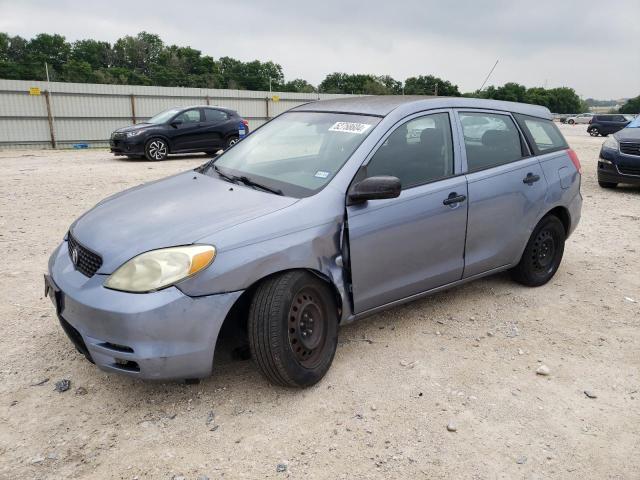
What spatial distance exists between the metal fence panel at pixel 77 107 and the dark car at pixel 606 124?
76.3ft

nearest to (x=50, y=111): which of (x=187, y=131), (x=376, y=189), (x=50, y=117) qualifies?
(x=50, y=117)

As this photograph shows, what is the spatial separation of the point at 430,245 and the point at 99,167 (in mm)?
10952

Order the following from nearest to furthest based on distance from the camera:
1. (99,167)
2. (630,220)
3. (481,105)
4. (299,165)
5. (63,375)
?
(63,375), (299,165), (481,105), (630,220), (99,167)

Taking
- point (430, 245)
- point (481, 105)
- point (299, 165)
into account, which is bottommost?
point (430, 245)

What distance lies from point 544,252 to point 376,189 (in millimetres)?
2387

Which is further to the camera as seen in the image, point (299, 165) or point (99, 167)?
point (99, 167)

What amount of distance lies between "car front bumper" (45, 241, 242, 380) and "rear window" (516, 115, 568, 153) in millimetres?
3119

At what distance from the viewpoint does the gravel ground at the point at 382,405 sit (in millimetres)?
2514

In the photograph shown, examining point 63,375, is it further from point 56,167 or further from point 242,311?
point 56,167

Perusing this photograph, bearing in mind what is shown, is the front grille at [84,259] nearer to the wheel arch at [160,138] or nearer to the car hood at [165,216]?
the car hood at [165,216]

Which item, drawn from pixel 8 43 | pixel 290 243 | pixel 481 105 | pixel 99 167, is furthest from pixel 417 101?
pixel 8 43

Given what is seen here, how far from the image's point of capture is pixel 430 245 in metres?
3.62

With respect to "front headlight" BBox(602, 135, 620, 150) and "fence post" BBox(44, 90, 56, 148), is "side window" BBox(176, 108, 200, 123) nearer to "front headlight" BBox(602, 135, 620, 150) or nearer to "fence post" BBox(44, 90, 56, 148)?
"fence post" BBox(44, 90, 56, 148)

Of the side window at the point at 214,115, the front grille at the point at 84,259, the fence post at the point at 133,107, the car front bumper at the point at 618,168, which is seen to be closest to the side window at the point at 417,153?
the front grille at the point at 84,259
